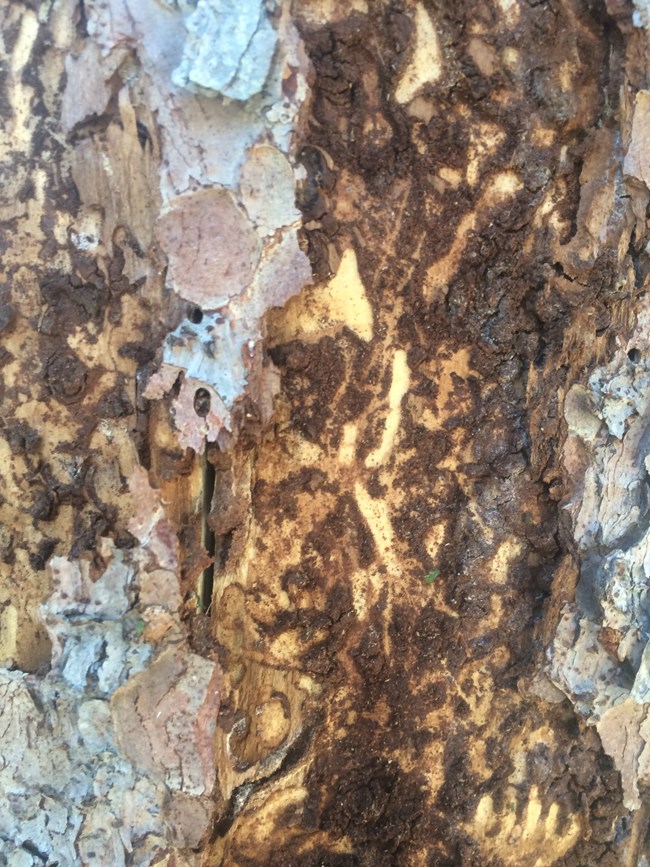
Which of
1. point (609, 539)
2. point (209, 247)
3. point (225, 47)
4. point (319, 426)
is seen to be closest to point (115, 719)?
point (319, 426)

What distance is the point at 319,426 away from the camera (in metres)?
1.37

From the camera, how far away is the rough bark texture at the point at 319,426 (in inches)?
47.8

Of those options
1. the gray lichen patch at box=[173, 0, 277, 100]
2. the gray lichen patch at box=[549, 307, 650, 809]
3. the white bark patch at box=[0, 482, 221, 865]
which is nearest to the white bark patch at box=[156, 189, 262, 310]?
the gray lichen patch at box=[173, 0, 277, 100]

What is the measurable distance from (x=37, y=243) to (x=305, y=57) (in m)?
0.51

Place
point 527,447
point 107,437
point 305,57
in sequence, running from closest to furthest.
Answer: point 305,57
point 107,437
point 527,447

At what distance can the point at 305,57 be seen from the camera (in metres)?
1.18

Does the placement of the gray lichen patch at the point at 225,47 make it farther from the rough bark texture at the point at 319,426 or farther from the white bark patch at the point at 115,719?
the white bark patch at the point at 115,719

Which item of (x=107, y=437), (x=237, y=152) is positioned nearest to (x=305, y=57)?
(x=237, y=152)

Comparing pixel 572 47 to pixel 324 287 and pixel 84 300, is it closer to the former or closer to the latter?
pixel 324 287

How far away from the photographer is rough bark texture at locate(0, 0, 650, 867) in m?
1.21

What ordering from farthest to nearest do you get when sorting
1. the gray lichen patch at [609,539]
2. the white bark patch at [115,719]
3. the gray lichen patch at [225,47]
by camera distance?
1. the gray lichen patch at [609,539]
2. the white bark patch at [115,719]
3. the gray lichen patch at [225,47]

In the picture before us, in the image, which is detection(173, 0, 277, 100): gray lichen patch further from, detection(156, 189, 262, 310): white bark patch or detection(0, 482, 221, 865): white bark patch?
detection(0, 482, 221, 865): white bark patch

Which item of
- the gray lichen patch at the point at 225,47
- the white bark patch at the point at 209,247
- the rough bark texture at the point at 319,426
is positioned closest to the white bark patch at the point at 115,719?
the rough bark texture at the point at 319,426

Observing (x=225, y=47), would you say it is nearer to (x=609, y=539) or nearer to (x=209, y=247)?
(x=209, y=247)
